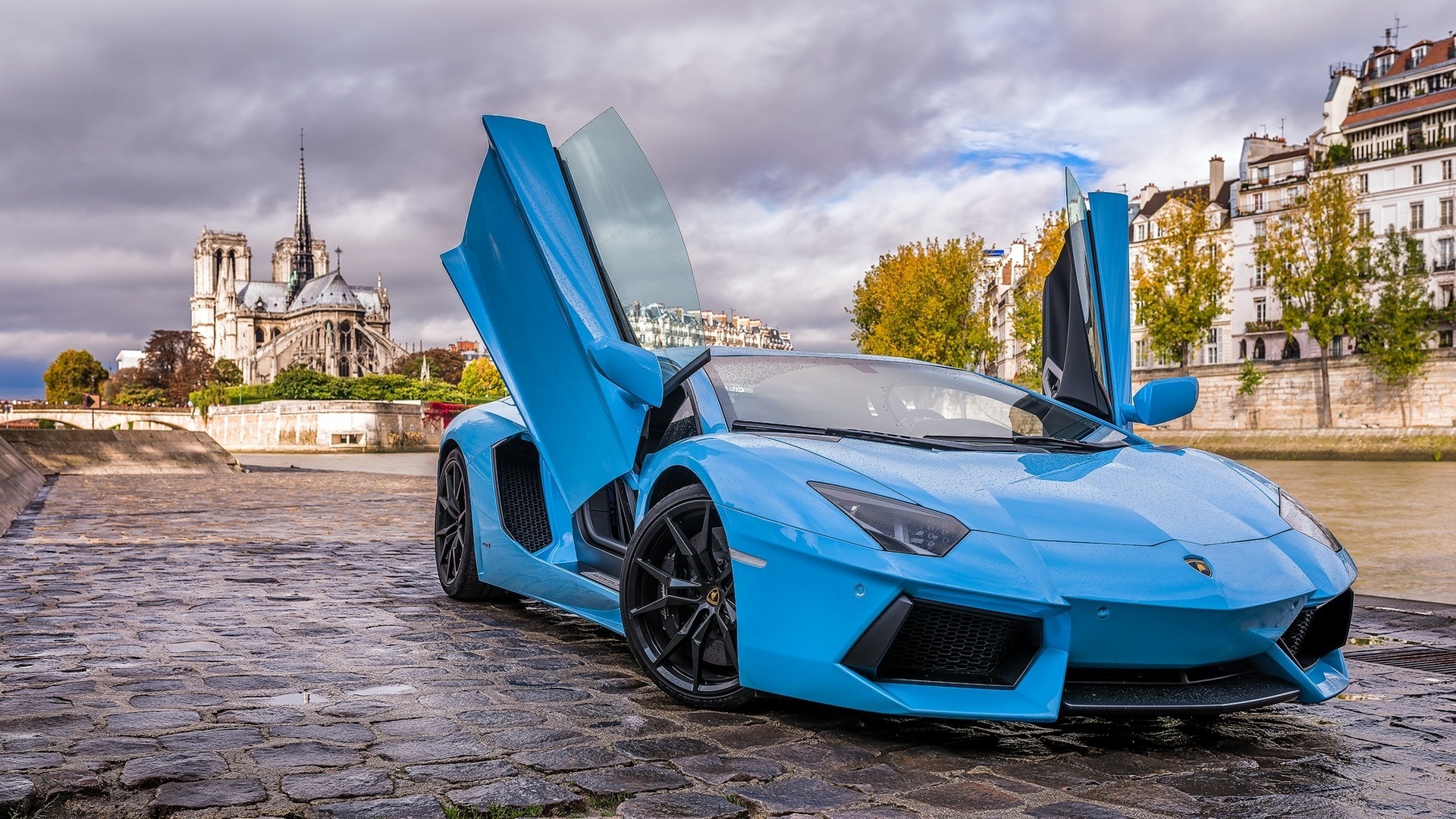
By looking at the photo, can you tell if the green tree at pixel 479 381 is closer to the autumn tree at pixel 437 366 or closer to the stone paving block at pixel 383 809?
the autumn tree at pixel 437 366

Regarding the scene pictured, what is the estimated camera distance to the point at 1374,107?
67688mm

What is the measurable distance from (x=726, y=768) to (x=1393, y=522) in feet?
46.9

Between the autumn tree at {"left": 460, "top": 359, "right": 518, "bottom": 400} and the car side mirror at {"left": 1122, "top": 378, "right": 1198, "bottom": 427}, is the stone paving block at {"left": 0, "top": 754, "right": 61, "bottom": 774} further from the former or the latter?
the autumn tree at {"left": 460, "top": 359, "right": 518, "bottom": 400}

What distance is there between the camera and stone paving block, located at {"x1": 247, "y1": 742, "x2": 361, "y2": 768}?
278 centimetres

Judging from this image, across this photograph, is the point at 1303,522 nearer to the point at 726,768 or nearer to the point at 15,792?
the point at 726,768

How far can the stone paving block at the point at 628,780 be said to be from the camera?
8.55ft

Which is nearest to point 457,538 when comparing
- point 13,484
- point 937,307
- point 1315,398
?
point 13,484

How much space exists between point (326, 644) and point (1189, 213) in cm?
5658

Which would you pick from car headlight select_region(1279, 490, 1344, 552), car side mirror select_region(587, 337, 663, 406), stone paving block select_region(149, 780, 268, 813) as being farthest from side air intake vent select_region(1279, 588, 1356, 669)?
stone paving block select_region(149, 780, 268, 813)

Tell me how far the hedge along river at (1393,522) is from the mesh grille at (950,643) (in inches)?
196

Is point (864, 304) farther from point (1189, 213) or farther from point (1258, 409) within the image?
point (1258, 409)

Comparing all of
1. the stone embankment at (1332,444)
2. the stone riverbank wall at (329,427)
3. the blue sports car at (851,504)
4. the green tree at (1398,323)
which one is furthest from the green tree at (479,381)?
the blue sports car at (851,504)

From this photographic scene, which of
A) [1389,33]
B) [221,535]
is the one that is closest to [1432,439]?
[1389,33]

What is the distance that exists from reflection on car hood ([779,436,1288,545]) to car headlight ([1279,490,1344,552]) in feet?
0.15
